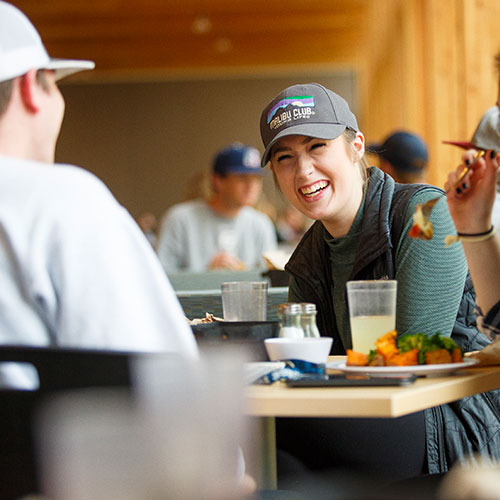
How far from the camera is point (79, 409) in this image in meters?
0.82

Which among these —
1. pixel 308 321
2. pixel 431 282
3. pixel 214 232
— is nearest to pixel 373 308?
pixel 308 321

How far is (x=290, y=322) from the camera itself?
1656 millimetres

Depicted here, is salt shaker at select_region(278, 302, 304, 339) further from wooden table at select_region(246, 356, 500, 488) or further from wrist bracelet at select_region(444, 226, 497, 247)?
wrist bracelet at select_region(444, 226, 497, 247)

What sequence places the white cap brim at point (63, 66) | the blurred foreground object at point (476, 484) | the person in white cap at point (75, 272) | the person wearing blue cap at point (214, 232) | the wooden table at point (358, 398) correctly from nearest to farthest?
1. the blurred foreground object at point (476, 484)
2. the person in white cap at point (75, 272)
3. the wooden table at point (358, 398)
4. the white cap brim at point (63, 66)
5. the person wearing blue cap at point (214, 232)

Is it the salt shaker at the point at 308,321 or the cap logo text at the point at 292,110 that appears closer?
the salt shaker at the point at 308,321

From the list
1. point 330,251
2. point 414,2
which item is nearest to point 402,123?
point 414,2

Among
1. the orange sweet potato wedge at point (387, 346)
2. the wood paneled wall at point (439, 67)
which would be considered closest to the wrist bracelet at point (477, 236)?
the orange sweet potato wedge at point (387, 346)

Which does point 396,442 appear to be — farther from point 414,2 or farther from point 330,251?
point 414,2

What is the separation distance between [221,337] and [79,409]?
79cm

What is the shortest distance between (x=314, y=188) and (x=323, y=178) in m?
0.04

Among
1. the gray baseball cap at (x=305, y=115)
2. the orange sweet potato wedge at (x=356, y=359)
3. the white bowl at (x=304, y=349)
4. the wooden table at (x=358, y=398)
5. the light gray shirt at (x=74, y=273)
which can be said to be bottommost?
the wooden table at (x=358, y=398)

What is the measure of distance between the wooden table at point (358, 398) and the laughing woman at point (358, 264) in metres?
0.44

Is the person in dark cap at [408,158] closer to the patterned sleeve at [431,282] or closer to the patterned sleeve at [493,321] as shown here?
the patterned sleeve at [431,282]

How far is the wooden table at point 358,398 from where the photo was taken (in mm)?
1229
